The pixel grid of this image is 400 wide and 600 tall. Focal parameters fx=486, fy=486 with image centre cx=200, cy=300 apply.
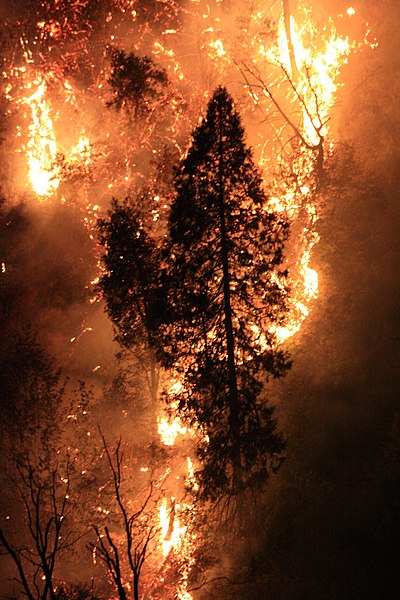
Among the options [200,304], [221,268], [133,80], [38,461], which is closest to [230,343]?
[200,304]

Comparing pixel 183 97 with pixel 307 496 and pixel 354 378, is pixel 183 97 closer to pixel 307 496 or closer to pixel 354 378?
pixel 354 378

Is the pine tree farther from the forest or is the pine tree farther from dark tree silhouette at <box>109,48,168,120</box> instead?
dark tree silhouette at <box>109,48,168,120</box>

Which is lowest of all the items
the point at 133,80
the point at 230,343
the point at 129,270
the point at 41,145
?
the point at 230,343

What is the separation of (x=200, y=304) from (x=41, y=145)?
2876cm

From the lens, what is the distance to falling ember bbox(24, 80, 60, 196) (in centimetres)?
3678

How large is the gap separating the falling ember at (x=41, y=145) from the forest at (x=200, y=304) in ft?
0.47

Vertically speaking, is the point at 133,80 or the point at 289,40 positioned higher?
the point at 133,80

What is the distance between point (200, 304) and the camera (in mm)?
14172

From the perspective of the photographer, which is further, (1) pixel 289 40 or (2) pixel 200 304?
(1) pixel 289 40

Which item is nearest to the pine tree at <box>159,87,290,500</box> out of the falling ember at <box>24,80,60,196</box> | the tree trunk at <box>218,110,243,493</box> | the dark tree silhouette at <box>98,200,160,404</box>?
the tree trunk at <box>218,110,243,493</box>

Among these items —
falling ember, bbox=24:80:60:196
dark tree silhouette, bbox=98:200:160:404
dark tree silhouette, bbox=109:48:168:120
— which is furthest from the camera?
falling ember, bbox=24:80:60:196

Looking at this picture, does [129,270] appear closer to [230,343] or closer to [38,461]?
[230,343]

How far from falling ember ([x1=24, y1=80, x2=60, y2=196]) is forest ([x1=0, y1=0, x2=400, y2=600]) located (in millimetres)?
145

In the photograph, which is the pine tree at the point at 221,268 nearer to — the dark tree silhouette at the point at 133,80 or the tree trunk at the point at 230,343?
the tree trunk at the point at 230,343
